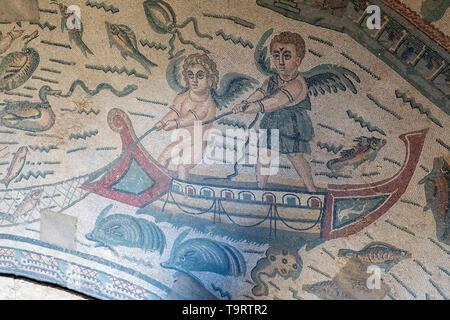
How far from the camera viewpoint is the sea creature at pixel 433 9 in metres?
5.46

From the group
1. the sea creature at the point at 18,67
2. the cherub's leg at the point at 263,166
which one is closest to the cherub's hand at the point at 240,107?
the cherub's leg at the point at 263,166

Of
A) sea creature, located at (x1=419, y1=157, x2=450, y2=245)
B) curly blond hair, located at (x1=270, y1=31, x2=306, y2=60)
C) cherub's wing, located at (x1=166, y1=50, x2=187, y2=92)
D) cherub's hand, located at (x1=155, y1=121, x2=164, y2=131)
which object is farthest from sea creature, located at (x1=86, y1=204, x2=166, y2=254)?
sea creature, located at (x1=419, y1=157, x2=450, y2=245)

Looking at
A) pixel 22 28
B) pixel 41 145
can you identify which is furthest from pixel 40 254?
pixel 22 28

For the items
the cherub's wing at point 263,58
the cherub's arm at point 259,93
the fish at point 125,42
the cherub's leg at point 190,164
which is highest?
the fish at point 125,42

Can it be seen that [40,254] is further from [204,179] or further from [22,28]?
[22,28]

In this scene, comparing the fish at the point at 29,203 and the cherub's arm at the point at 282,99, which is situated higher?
the cherub's arm at the point at 282,99

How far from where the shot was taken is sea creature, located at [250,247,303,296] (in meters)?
6.43

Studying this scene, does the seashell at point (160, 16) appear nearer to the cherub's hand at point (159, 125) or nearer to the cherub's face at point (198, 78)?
the cherub's face at point (198, 78)

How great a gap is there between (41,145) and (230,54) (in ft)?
8.07

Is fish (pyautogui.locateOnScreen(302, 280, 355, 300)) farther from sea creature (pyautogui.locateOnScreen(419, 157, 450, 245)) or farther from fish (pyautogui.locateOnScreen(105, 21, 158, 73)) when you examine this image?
fish (pyautogui.locateOnScreen(105, 21, 158, 73))

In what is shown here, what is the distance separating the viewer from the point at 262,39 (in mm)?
6199

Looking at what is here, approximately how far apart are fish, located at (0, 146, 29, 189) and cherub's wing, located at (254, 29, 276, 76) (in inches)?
114

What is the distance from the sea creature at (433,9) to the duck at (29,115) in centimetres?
414

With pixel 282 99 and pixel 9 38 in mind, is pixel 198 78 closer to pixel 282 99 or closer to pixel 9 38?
pixel 282 99
